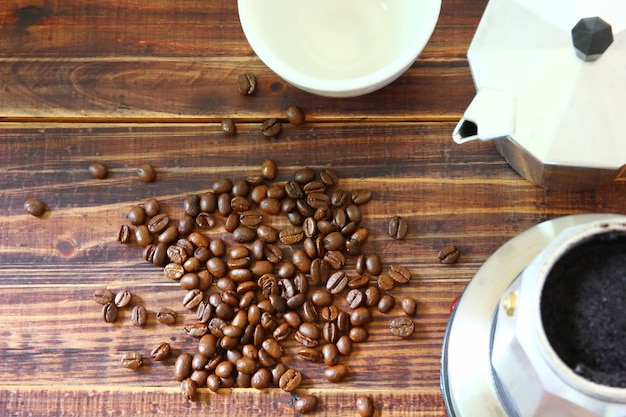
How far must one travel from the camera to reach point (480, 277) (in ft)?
2.75

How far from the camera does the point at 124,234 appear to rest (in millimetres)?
1002

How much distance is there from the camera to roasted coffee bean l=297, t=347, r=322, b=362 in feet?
3.13

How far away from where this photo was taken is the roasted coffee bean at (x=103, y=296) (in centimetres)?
99

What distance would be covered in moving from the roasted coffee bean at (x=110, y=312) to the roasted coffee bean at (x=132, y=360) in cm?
5

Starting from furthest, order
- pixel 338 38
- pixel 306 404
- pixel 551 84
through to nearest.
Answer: pixel 338 38
pixel 306 404
pixel 551 84

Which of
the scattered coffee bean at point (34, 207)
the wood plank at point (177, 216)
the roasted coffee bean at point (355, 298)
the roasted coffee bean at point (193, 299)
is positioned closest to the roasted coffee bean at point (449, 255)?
the wood plank at point (177, 216)

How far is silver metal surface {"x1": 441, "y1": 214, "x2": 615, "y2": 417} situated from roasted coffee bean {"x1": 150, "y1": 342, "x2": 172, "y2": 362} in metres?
0.37

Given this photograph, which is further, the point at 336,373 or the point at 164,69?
the point at 164,69

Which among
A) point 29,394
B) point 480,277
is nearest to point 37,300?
point 29,394

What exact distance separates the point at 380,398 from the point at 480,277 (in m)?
0.23

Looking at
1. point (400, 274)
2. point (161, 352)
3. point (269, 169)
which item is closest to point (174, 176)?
point (269, 169)

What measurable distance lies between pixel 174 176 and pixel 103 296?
196 mm

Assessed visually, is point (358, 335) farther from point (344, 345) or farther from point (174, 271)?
point (174, 271)

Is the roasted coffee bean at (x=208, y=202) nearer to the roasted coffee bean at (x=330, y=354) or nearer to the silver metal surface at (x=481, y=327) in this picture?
the roasted coffee bean at (x=330, y=354)
